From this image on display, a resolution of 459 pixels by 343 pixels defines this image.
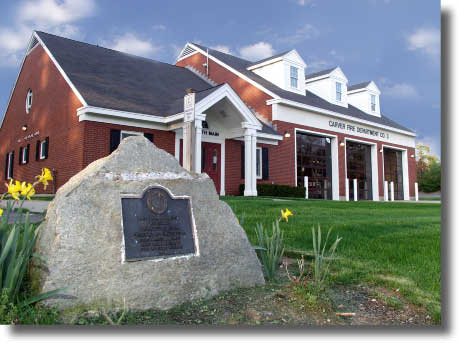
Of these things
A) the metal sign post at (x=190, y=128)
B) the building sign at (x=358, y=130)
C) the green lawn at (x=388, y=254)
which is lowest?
the green lawn at (x=388, y=254)

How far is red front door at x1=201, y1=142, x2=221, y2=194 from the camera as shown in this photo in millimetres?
16120

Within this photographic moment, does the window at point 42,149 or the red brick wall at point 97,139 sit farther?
the window at point 42,149

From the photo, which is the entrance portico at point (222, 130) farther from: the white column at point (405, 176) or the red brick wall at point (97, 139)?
the white column at point (405, 176)

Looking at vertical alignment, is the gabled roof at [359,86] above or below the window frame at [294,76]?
above

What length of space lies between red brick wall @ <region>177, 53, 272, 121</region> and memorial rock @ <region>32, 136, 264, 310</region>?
1561 cm

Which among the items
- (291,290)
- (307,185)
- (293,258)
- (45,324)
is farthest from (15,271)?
(307,185)

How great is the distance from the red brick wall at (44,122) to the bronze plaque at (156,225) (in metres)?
11.0

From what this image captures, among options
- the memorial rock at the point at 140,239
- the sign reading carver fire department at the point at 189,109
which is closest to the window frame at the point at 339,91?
the sign reading carver fire department at the point at 189,109

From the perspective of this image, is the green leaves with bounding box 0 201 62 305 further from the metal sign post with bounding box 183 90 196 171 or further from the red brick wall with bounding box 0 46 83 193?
the red brick wall with bounding box 0 46 83 193

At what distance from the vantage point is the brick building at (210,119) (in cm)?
1389

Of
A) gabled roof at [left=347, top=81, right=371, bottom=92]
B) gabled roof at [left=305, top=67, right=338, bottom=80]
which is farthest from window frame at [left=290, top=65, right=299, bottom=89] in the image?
gabled roof at [left=347, top=81, right=371, bottom=92]

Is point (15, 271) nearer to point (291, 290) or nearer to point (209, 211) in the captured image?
point (209, 211)

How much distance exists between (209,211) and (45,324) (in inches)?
61.1

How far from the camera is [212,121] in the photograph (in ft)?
53.1
